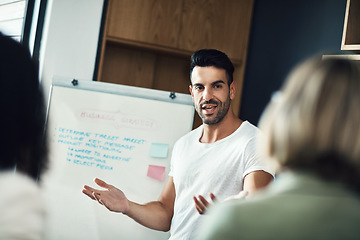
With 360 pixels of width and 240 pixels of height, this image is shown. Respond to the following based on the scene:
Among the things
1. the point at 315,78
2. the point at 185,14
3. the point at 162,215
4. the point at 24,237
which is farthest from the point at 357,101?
the point at 185,14

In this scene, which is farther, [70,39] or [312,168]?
[70,39]

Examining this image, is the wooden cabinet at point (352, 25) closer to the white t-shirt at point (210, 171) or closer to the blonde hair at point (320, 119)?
the white t-shirt at point (210, 171)

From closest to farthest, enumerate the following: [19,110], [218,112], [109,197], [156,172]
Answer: [19,110]
[109,197]
[218,112]
[156,172]

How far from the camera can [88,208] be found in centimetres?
245

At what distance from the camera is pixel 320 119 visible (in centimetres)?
74

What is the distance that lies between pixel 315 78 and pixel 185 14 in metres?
2.46

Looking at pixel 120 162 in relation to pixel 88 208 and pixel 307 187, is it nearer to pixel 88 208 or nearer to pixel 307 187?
pixel 88 208

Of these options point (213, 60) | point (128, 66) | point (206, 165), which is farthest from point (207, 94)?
point (128, 66)

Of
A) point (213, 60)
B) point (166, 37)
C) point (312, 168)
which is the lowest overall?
point (312, 168)

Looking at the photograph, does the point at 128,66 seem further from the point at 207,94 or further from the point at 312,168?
the point at 312,168

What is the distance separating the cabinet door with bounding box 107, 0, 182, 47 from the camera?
2.99 meters

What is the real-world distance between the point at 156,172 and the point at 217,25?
4.26ft

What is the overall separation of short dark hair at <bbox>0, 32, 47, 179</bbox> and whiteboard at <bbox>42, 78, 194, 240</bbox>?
155 cm

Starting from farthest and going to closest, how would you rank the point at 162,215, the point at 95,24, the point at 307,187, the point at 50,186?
the point at 95,24 < the point at 50,186 < the point at 162,215 < the point at 307,187
